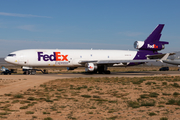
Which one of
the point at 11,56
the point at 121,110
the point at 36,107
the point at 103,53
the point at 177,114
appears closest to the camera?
the point at 177,114

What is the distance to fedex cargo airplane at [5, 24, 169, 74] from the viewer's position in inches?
1666

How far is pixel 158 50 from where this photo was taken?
52.5m

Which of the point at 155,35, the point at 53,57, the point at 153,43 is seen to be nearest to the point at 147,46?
the point at 153,43

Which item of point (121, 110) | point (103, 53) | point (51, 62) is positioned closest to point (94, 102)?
point (121, 110)

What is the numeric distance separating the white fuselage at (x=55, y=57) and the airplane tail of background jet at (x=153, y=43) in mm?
5926

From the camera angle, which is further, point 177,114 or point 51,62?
point 51,62

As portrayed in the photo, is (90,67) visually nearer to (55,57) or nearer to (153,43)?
(55,57)

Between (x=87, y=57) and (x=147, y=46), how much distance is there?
49.9 ft

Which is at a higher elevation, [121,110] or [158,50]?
[158,50]

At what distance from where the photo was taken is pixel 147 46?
50.9 m

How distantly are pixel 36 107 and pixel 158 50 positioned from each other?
4391 centimetres

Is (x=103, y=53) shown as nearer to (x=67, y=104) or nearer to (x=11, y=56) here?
(x=11, y=56)

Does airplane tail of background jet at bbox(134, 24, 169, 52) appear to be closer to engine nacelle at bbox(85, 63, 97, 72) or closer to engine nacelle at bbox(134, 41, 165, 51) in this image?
engine nacelle at bbox(134, 41, 165, 51)

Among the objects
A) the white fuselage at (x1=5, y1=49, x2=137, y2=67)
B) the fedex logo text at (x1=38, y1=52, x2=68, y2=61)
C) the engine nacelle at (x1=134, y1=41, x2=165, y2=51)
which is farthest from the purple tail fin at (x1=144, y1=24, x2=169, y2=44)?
the fedex logo text at (x1=38, y1=52, x2=68, y2=61)
